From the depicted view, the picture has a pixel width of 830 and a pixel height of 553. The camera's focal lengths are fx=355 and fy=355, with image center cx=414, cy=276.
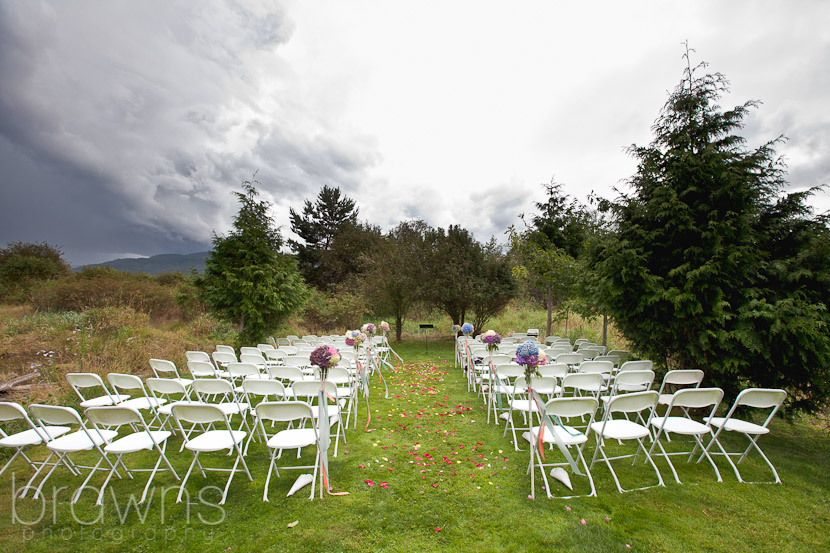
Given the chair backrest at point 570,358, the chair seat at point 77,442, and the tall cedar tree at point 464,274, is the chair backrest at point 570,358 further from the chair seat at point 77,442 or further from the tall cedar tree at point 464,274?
the tall cedar tree at point 464,274

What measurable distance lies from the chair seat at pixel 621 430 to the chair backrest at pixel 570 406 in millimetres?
240

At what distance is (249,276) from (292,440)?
7.25 m

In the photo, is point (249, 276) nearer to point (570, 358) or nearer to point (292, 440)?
point (292, 440)

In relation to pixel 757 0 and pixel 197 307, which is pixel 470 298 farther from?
pixel 197 307

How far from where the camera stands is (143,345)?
8.07 metres

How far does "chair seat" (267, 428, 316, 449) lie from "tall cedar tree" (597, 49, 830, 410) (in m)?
4.86

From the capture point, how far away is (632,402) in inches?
130

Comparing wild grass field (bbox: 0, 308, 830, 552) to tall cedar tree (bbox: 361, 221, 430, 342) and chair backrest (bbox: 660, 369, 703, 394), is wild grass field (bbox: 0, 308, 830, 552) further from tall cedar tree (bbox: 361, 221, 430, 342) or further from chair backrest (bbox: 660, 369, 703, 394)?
tall cedar tree (bbox: 361, 221, 430, 342)

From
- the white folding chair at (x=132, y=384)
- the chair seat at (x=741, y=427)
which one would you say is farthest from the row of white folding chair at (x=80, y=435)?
the chair seat at (x=741, y=427)

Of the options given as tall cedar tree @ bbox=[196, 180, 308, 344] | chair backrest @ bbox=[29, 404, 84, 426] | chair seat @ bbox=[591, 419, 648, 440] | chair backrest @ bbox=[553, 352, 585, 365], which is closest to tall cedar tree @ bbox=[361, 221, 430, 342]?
tall cedar tree @ bbox=[196, 180, 308, 344]

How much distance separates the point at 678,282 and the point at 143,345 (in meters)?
10.6

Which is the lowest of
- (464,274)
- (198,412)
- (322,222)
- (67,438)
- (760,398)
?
(67,438)

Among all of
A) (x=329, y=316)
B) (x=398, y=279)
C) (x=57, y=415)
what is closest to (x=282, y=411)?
(x=57, y=415)

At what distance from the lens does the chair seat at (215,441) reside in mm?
3068
